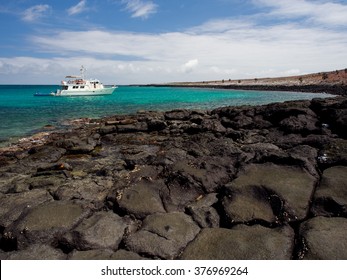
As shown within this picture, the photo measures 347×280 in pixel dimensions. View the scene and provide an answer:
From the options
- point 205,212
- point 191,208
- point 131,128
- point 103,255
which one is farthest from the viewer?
point 131,128

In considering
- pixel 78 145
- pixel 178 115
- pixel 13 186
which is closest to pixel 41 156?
pixel 78 145

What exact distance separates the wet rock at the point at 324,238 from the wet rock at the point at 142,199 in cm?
355

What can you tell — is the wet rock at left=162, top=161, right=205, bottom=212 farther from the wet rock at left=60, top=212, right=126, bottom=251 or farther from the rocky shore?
the wet rock at left=60, top=212, right=126, bottom=251

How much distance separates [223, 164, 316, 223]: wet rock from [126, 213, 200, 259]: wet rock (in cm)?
113

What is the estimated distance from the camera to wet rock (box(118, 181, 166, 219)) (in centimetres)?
771

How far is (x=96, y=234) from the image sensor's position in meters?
6.70

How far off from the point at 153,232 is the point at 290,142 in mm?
8962

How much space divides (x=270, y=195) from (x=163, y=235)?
113 inches

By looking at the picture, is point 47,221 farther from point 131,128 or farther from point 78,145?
point 131,128

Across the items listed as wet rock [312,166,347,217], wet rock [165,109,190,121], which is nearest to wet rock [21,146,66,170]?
wet rock [165,109,190,121]

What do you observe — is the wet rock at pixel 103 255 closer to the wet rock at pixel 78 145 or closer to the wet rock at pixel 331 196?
the wet rock at pixel 331 196

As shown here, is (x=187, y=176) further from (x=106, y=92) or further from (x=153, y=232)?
(x=106, y=92)

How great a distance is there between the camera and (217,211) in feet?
24.7
